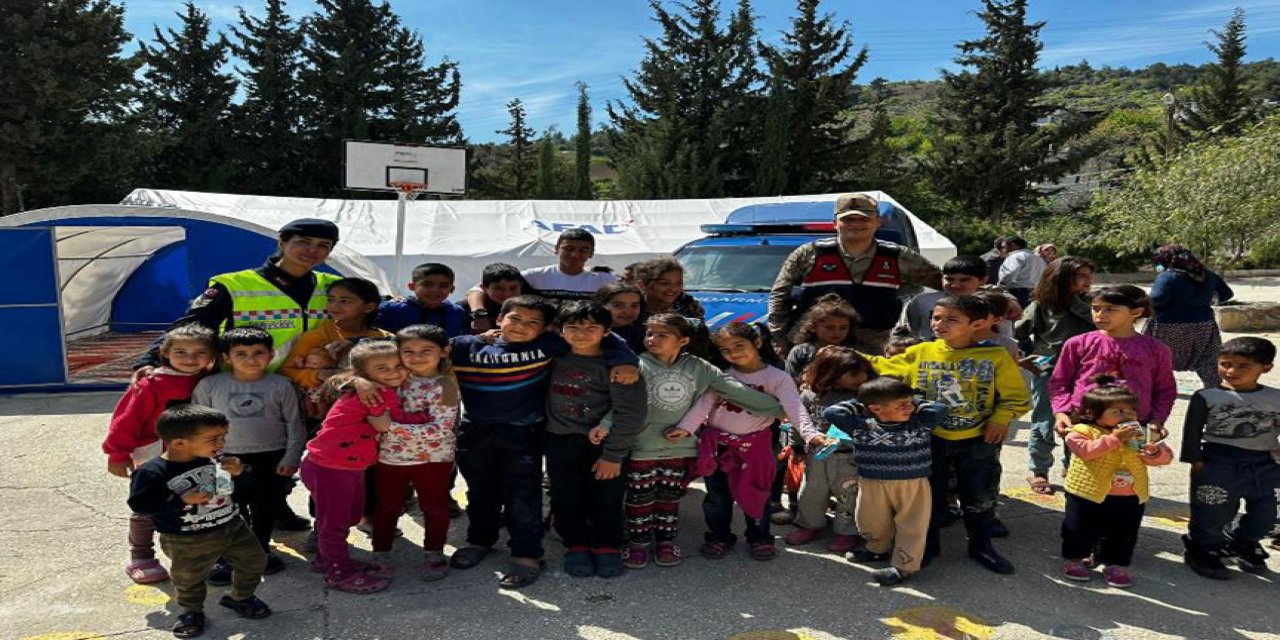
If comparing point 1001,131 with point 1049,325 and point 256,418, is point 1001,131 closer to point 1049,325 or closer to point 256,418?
point 1049,325

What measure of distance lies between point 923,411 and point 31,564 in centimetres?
446

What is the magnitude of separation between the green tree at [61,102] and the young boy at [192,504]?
22740 millimetres

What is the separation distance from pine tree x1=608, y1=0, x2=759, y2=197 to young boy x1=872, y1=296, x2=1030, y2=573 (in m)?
23.5

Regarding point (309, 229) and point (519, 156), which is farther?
point (519, 156)

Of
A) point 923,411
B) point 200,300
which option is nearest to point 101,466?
point 200,300

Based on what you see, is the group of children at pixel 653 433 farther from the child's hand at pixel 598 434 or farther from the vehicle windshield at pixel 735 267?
the vehicle windshield at pixel 735 267

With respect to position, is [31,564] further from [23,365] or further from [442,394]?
[23,365]

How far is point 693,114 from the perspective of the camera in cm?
2884

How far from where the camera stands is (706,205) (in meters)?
14.7

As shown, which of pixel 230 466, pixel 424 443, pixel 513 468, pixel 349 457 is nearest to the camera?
pixel 230 466

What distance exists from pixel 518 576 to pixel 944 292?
9.36 ft

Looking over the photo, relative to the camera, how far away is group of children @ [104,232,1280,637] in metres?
3.45

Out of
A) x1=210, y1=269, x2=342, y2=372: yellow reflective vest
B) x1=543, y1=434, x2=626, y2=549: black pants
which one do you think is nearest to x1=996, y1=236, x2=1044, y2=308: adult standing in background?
x1=543, y1=434, x2=626, y2=549: black pants

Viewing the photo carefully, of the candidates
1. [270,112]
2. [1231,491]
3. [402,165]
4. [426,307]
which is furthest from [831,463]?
[270,112]
